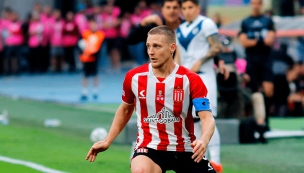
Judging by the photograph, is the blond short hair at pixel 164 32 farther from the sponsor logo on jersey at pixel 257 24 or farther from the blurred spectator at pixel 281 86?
the blurred spectator at pixel 281 86

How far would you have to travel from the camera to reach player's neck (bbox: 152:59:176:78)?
15.8 feet

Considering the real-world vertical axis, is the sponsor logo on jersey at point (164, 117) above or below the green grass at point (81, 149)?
above

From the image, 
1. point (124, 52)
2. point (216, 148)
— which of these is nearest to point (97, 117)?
point (216, 148)

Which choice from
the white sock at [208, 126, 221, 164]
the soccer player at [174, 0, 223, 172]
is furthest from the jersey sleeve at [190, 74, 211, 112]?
the white sock at [208, 126, 221, 164]

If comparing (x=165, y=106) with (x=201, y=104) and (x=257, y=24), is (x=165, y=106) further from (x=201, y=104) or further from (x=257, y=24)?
(x=257, y=24)

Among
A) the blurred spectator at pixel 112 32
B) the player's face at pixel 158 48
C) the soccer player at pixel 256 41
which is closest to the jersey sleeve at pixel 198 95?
the player's face at pixel 158 48

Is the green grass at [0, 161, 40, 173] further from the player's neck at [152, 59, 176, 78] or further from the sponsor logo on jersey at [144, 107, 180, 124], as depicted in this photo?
the player's neck at [152, 59, 176, 78]

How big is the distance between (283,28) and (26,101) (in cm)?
758

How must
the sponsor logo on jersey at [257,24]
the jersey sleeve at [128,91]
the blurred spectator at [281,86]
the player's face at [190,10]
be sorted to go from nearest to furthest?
1. the jersey sleeve at [128,91]
2. the player's face at [190,10]
3. the sponsor logo on jersey at [257,24]
4. the blurred spectator at [281,86]

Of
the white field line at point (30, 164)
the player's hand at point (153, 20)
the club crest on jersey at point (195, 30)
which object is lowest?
the white field line at point (30, 164)

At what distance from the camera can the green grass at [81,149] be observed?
756cm

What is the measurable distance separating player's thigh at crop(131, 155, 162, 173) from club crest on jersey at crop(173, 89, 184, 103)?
Result: 0.58 metres

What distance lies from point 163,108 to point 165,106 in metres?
0.03

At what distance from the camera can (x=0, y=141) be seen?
31.0 feet
